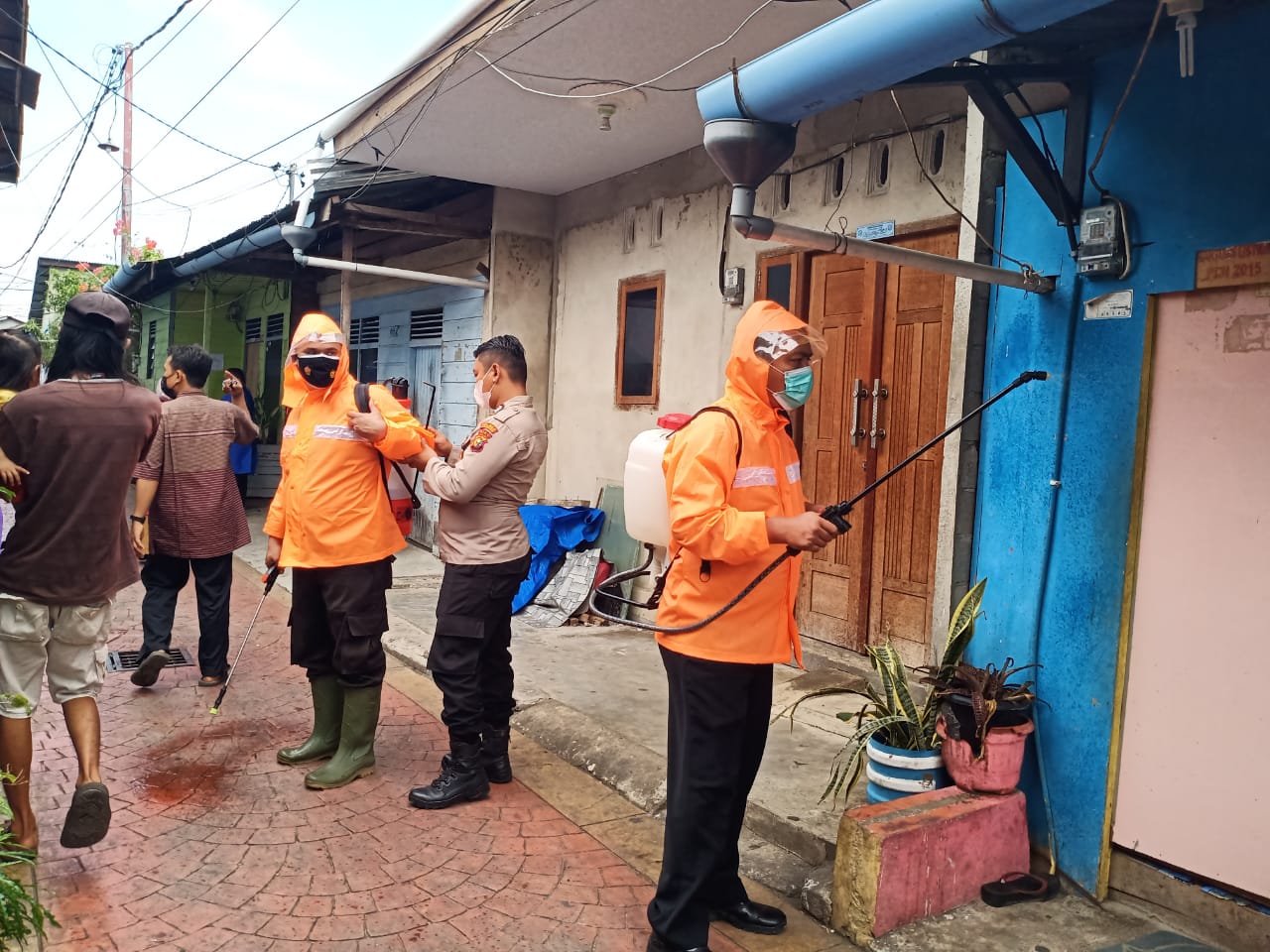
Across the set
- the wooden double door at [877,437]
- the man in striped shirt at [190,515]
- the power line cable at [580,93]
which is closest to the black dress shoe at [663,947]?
the wooden double door at [877,437]

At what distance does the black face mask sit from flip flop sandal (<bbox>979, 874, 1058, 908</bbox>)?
Answer: 319 centimetres

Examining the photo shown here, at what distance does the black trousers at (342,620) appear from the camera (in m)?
4.04

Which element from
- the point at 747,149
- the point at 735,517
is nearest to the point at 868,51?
the point at 747,149

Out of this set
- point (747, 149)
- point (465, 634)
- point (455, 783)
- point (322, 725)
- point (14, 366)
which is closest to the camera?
point (747, 149)

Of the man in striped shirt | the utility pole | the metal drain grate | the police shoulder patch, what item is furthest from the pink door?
the utility pole

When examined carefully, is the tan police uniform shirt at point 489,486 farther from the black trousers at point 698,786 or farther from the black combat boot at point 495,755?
the black trousers at point 698,786

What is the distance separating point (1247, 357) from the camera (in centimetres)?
287

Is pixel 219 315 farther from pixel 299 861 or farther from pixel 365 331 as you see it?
pixel 299 861

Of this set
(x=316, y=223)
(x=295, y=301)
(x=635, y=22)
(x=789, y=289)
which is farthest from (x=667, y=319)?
(x=295, y=301)

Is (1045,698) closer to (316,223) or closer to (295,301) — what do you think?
(316,223)

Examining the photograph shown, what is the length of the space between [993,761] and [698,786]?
1133 millimetres

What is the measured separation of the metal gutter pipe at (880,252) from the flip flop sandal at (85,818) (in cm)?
281

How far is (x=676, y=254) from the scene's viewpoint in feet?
23.9

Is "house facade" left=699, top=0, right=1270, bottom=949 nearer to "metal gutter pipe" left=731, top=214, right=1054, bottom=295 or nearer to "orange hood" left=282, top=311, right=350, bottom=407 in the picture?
"metal gutter pipe" left=731, top=214, right=1054, bottom=295
